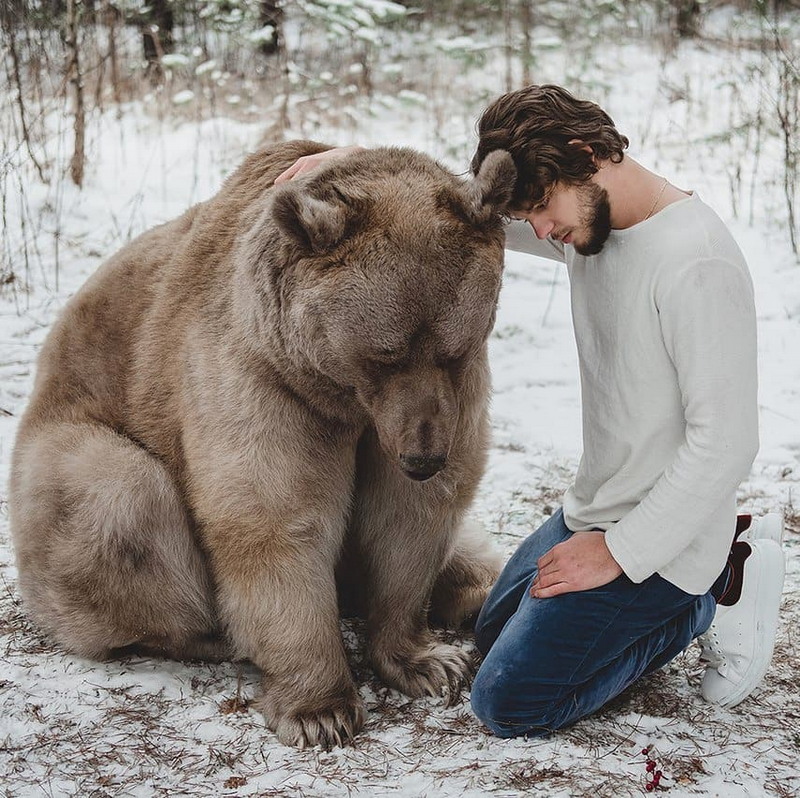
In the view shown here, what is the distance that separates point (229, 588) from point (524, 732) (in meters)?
0.99

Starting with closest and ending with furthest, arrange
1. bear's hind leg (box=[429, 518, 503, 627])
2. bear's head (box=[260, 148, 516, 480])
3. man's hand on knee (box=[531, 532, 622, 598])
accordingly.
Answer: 1. bear's head (box=[260, 148, 516, 480])
2. man's hand on knee (box=[531, 532, 622, 598])
3. bear's hind leg (box=[429, 518, 503, 627])

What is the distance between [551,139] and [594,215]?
9.4 inches

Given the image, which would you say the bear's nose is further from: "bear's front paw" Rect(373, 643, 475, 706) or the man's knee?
"bear's front paw" Rect(373, 643, 475, 706)

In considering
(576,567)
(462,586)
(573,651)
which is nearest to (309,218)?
(576,567)

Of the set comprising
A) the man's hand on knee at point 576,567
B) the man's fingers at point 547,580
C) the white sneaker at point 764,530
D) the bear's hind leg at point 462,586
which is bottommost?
the bear's hind leg at point 462,586

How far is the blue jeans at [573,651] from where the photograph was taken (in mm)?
2998

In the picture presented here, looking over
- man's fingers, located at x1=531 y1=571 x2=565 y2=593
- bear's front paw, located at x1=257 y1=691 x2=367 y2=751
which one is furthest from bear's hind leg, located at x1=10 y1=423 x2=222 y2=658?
man's fingers, located at x1=531 y1=571 x2=565 y2=593

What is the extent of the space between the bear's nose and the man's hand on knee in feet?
1.86

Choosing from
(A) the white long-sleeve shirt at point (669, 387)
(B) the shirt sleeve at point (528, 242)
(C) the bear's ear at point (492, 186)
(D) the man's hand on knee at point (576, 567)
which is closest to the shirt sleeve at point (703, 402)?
(A) the white long-sleeve shirt at point (669, 387)

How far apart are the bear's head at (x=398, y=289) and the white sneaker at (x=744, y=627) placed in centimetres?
118

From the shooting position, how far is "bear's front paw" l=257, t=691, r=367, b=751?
306 cm

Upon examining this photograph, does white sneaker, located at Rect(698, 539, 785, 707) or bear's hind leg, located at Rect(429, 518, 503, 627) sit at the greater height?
white sneaker, located at Rect(698, 539, 785, 707)

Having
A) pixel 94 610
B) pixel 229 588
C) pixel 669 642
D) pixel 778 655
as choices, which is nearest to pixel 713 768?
pixel 669 642

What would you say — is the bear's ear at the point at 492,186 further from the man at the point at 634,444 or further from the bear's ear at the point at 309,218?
the bear's ear at the point at 309,218
